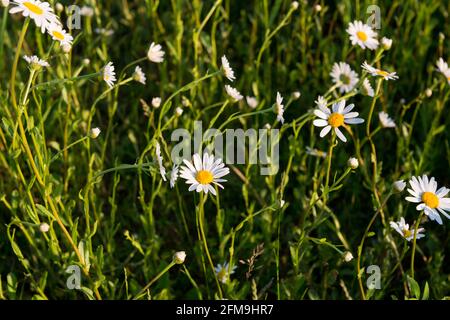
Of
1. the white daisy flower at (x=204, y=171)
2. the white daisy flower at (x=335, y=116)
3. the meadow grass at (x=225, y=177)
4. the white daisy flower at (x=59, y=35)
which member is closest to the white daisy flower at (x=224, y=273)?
the meadow grass at (x=225, y=177)

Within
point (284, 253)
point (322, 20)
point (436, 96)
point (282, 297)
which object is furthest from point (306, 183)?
point (322, 20)

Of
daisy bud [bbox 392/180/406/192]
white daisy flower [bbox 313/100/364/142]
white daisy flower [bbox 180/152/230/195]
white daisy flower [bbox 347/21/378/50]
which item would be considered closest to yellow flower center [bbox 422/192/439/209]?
daisy bud [bbox 392/180/406/192]

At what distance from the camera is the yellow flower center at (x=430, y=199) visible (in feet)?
5.14

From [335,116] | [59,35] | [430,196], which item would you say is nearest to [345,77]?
[335,116]

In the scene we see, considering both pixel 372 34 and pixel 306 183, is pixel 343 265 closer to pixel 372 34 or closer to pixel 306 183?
pixel 306 183

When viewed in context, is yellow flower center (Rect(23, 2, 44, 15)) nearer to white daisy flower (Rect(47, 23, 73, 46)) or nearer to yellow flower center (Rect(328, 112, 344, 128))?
white daisy flower (Rect(47, 23, 73, 46))

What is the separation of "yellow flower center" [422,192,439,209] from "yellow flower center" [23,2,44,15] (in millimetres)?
1048

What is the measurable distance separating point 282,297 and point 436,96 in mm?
1048

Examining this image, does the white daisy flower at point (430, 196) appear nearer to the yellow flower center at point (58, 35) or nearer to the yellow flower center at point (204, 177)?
the yellow flower center at point (204, 177)

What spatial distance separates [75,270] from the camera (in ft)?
5.59

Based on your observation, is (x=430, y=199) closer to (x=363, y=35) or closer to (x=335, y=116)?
(x=335, y=116)

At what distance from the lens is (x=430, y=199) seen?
5.17 ft

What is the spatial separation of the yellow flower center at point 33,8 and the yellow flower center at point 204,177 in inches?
21.3

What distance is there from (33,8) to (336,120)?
81 cm
